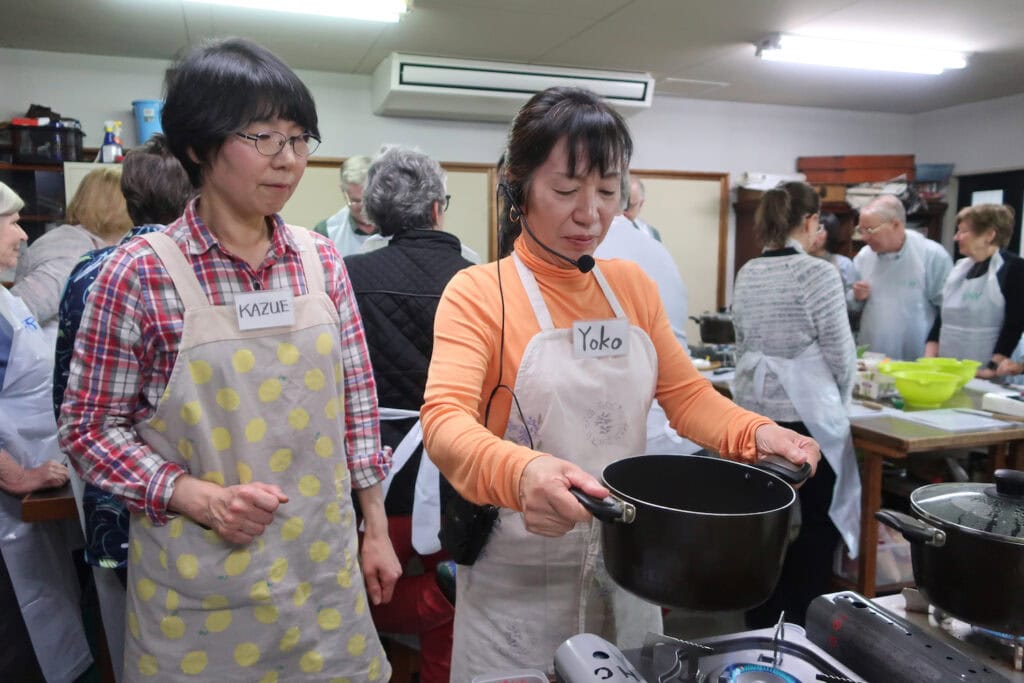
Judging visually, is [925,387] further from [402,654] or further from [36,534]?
[36,534]

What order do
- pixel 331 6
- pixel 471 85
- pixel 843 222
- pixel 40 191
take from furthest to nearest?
pixel 843 222
pixel 471 85
pixel 40 191
pixel 331 6

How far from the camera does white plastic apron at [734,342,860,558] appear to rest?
8.71ft

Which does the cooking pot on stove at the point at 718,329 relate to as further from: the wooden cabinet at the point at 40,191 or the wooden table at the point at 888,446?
the wooden cabinet at the point at 40,191

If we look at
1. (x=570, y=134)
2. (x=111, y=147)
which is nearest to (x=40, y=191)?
(x=111, y=147)

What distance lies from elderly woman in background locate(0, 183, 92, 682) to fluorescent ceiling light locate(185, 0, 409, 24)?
79.5 inches

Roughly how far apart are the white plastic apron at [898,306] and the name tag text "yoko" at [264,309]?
3880 mm

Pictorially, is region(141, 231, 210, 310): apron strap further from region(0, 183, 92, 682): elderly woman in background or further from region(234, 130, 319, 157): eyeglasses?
region(0, 183, 92, 682): elderly woman in background

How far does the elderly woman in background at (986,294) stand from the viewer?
12.2ft

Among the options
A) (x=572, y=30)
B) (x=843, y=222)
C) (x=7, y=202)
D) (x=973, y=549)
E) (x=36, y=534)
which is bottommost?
(x=36, y=534)

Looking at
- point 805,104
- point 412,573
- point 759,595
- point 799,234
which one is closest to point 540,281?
point 759,595

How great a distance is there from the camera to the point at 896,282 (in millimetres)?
4086

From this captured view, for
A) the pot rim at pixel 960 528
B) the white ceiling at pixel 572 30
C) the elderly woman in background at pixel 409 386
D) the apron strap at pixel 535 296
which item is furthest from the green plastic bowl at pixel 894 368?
the apron strap at pixel 535 296

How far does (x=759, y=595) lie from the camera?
0.75m

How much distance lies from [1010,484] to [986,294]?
11.1ft
